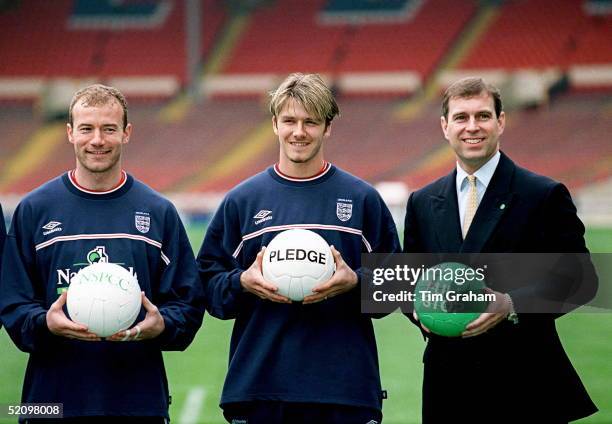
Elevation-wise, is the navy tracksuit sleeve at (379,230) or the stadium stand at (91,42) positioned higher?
the stadium stand at (91,42)

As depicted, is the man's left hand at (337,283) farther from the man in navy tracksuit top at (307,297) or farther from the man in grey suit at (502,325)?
the man in grey suit at (502,325)

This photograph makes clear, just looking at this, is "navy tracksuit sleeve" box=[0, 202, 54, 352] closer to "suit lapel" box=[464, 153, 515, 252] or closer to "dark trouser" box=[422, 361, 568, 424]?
"dark trouser" box=[422, 361, 568, 424]

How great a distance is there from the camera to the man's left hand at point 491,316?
4188 millimetres

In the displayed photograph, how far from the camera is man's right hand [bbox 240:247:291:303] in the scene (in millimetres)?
4277

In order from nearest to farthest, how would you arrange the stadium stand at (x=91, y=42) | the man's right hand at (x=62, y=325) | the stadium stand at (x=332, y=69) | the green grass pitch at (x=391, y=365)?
the man's right hand at (x=62, y=325) → the green grass pitch at (x=391, y=365) → the stadium stand at (x=332, y=69) → the stadium stand at (x=91, y=42)

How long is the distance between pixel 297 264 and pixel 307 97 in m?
0.77

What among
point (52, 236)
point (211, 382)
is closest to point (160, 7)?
point (211, 382)

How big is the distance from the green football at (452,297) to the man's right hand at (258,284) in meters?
0.61

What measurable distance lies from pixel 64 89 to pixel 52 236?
1235 inches

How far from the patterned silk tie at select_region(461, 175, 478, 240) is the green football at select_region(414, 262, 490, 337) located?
0.87 feet

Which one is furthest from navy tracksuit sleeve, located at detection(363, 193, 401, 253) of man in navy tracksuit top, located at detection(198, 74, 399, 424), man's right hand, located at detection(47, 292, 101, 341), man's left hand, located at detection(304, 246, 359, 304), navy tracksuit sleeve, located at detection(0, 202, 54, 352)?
navy tracksuit sleeve, located at detection(0, 202, 54, 352)

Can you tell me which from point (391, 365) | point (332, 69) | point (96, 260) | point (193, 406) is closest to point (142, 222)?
point (96, 260)

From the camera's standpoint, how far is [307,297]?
4324 millimetres

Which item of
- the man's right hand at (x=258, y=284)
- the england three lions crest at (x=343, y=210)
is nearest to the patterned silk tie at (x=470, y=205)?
the england three lions crest at (x=343, y=210)
